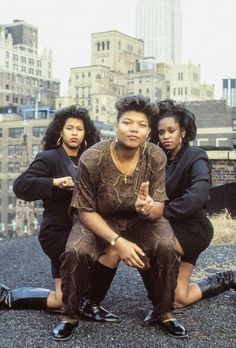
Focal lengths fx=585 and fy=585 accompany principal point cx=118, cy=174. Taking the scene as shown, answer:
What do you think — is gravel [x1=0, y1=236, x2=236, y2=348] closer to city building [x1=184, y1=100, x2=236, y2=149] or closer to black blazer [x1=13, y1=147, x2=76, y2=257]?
black blazer [x1=13, y1=147, x2=76, y2=257]

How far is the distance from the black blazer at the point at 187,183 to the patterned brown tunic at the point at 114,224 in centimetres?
21

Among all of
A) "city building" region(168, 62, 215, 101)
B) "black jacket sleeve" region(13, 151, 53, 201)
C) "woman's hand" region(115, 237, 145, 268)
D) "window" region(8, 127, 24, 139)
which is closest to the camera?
"woman's hand" region(115, 237, 145, 268)

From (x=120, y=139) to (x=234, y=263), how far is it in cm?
326

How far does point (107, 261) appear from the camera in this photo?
3.36m

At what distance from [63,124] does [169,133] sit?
71 cm

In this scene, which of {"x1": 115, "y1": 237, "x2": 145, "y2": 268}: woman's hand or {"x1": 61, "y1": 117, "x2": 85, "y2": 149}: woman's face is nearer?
{"x1": 115, "y1": 237, "x2": 145, "y2": 268}: woman's hand

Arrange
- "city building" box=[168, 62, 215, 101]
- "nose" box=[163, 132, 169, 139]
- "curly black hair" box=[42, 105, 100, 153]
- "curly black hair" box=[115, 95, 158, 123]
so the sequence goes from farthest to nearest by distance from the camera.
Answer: "city building" box=[168, 62, 215, 101], "curly black hair" box=[42, 105, 100, 153], "nose" box=[163, 132, 169, 139], "curly black hair" box=[115, 95, 158, 123]

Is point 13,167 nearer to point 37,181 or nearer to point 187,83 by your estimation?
point 187,83

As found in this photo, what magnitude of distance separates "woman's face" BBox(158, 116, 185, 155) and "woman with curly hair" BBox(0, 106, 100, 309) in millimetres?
459

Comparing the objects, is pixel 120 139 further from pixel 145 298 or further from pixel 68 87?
pixel 68 87

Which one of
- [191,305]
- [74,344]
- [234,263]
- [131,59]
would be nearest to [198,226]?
[191,305]

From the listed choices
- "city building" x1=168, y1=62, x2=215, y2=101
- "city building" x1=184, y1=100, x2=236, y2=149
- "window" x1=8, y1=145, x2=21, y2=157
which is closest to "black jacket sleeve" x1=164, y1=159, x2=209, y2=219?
"city building" x1=184, y1=100, x2=236, y2=149

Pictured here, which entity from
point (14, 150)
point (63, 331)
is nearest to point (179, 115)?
point (63, 331)

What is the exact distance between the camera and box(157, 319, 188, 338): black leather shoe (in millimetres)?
3281
